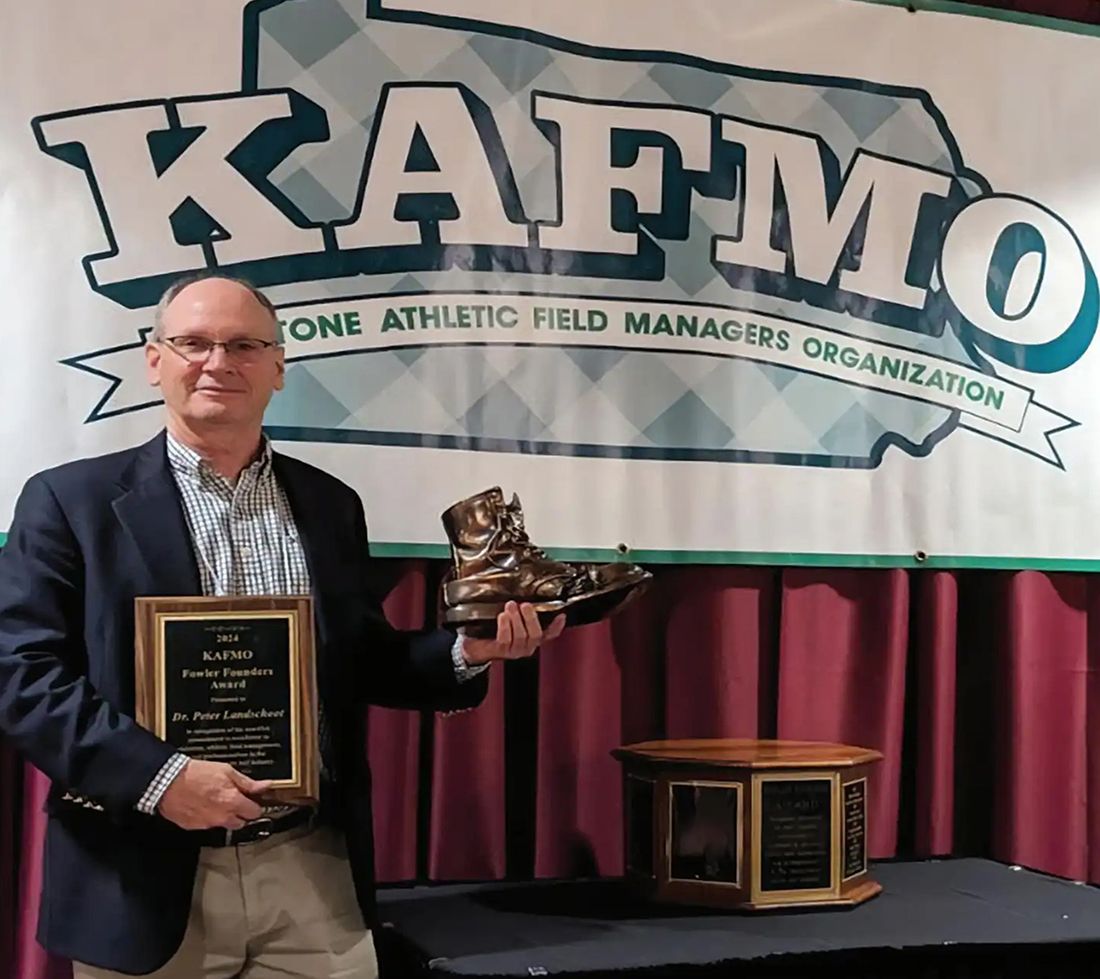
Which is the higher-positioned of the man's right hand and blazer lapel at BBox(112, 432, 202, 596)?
blazer lapel at BBox(112, 432, 202, 596)

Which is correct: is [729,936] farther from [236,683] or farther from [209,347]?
[209,347]

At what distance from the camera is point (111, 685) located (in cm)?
121

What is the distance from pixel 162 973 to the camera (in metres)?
1.20

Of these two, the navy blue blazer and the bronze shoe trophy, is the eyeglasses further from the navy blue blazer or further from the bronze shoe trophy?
the bronze shoe trophy

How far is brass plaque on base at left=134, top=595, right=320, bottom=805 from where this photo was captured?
118 cm

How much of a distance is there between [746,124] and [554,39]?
12.3 inches

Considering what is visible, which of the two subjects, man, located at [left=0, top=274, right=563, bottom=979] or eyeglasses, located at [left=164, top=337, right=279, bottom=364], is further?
eyeglasses, located at [left=164, top=337, right=279, bottom=364]

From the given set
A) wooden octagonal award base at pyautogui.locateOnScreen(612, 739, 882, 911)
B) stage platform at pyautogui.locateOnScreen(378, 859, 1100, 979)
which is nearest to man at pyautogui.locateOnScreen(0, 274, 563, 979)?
stage platform at pyautogui.locateOnScreen(378, 859, 1100, 979)

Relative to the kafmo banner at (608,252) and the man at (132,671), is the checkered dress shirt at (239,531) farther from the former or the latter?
the kafmo banner at (608,252)

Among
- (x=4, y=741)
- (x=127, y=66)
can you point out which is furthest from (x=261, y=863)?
(x=127, y=66)

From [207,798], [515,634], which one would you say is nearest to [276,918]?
[207,798]

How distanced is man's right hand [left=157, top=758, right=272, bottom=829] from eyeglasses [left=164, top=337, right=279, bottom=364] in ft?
1.31

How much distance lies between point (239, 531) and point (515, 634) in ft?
0.99

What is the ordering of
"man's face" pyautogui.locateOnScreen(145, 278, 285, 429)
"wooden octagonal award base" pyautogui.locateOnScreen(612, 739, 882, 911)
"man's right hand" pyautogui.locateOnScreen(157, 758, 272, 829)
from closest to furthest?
"man's right hand" pyautogui.locateOnScreen(157, 758, 272, 829) → "man's face" pyautogui.locateOnScreen(145, 278, 285, 429) → "wooden octagonal award base" pyautogui.locateOnScreen(612, 739, 882, 911)
